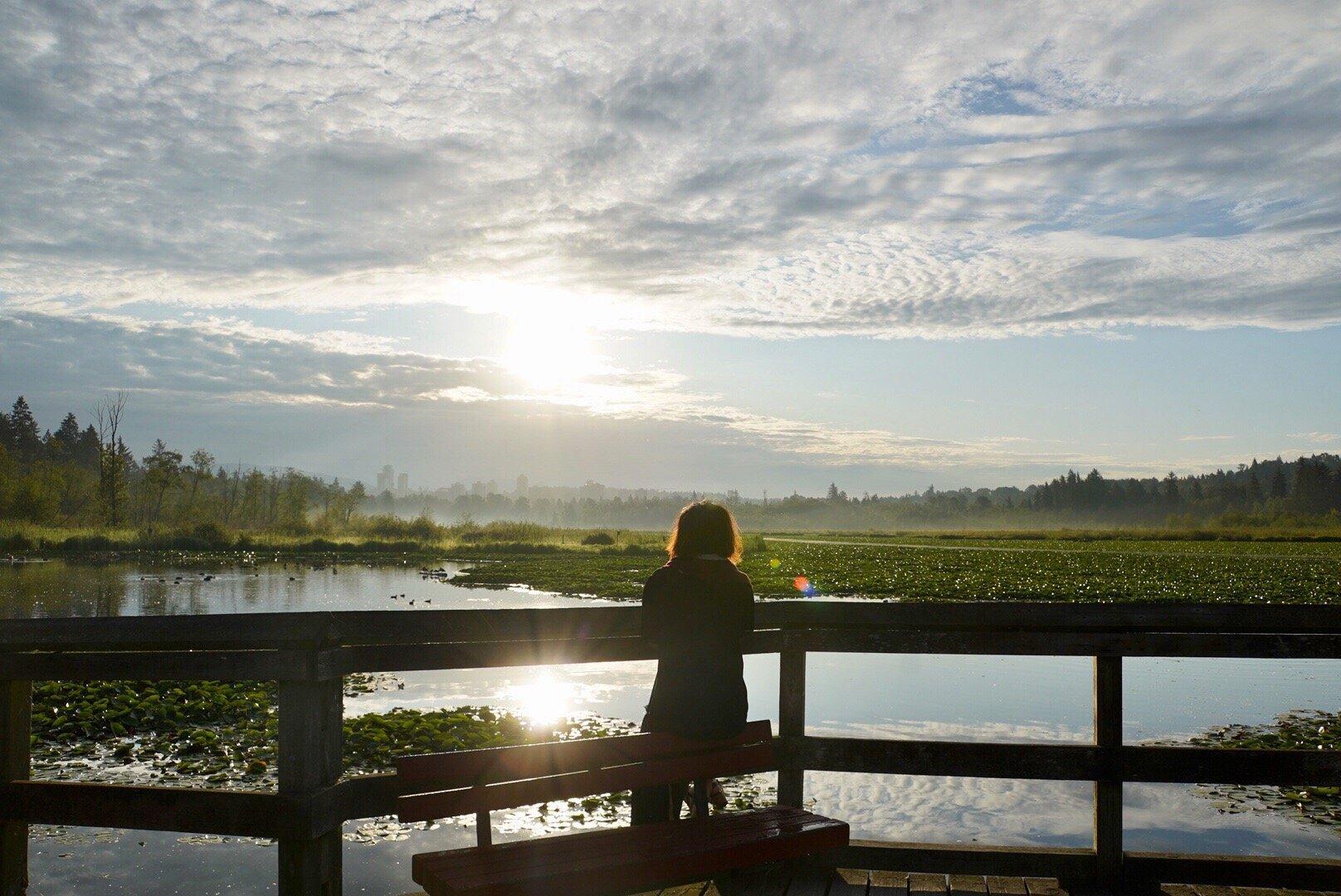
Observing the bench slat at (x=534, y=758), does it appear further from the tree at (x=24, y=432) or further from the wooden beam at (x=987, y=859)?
the tree at (x=24, y=432)

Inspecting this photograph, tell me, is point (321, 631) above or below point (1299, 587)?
above

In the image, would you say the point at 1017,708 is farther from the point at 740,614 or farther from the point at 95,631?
the point at 95,631

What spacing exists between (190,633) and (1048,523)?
205604 millimetres

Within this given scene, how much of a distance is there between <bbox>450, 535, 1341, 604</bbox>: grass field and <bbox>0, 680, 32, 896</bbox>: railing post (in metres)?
24.1

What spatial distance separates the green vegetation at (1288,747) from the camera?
9839 millimetres

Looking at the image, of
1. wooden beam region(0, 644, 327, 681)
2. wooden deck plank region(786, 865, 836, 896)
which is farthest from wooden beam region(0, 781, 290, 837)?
wooden deck plank region(786, 865, 836, 896)

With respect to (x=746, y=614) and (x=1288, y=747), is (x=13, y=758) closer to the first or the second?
(x=746, y=614)

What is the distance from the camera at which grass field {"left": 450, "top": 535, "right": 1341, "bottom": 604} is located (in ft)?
117

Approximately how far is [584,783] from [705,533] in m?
1.19

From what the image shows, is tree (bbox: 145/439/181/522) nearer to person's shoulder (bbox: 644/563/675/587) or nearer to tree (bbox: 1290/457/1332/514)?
person's shoulder (bbox: 644/563/675/587)

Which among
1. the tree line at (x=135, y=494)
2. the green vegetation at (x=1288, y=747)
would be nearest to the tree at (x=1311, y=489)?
the tree line at (x=135, y=494)

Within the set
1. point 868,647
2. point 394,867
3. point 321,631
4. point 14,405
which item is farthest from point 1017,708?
point 14,405

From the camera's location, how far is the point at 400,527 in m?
80.6

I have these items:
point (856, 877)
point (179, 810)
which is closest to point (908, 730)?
point (856, 877)
